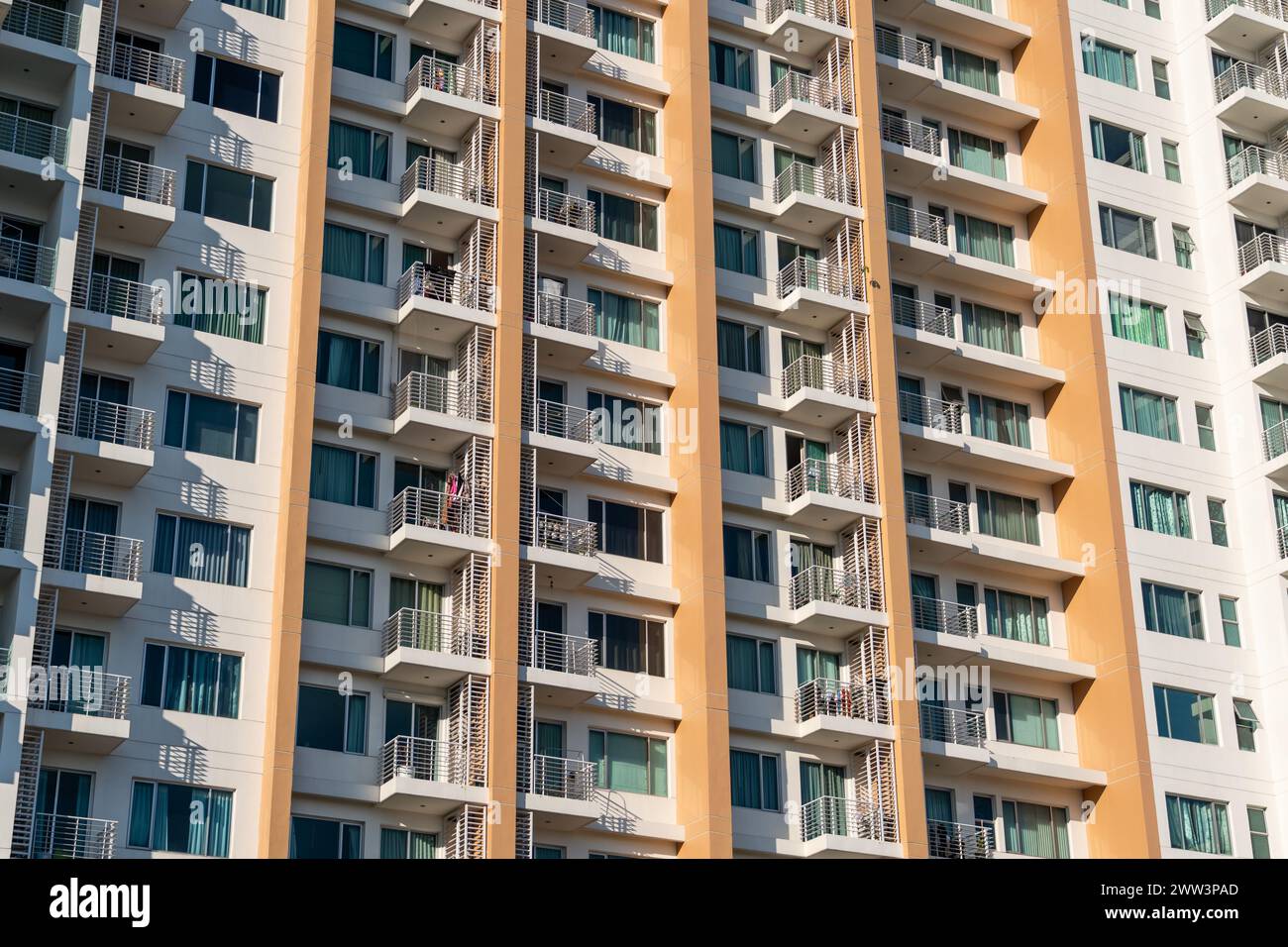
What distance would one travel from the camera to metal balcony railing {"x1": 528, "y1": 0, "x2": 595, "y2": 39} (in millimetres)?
57969

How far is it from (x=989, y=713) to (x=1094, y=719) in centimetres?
364

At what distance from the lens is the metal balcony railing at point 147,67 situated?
164 feet

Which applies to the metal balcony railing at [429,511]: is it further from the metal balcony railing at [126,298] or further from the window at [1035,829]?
the window at [1035,829]

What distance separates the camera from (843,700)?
53.2 meters

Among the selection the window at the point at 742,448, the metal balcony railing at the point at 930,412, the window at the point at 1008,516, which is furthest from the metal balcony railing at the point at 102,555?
the window at the point at 1008,516

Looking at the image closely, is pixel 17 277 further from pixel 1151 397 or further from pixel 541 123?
pixel 1151 397

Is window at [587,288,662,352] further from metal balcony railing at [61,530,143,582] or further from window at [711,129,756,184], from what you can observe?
metal balcony railing at [61,530,143,582]

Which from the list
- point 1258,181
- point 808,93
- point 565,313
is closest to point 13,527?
point 565,313

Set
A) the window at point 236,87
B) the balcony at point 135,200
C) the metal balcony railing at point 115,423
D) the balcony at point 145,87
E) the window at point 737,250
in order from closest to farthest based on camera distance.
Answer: the metal balcony railing at point 115,423, the balcony at point 135,200, the balcony at point 145,87, the window at point 236,87, the window at point 737,250

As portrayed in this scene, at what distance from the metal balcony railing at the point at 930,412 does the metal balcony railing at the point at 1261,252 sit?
43.0 feet

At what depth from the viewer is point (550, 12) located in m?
58.2

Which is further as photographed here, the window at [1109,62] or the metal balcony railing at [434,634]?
the window at [1109,62]

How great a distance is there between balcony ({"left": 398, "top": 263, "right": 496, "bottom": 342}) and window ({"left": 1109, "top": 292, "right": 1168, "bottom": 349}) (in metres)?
23.3
